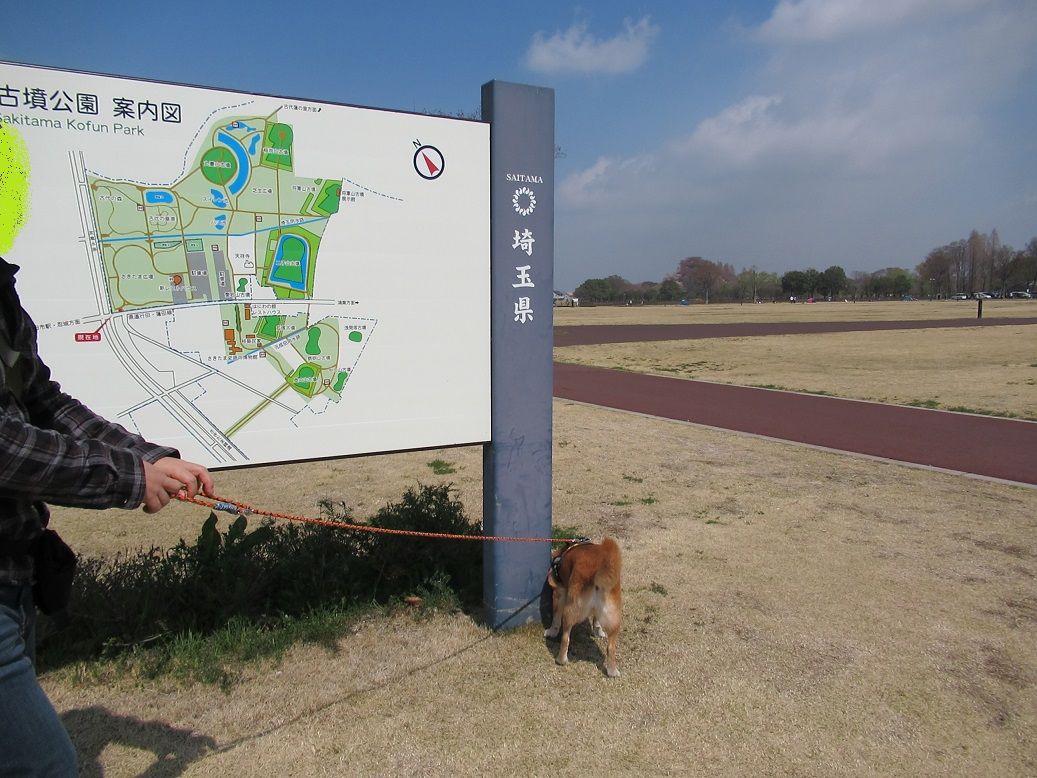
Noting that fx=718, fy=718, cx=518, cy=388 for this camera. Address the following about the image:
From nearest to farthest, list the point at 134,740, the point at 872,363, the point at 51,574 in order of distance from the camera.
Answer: the point at 51,574 → the point at 134,740 → the point at 872,363

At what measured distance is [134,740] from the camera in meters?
2.83

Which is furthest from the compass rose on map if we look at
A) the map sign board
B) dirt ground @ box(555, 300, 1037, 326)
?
dirt ground @ box(555, 300, 1037, 326)

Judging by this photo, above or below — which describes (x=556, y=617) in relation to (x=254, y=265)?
below

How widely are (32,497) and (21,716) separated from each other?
17.0 inches

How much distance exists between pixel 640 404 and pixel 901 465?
4970 mm

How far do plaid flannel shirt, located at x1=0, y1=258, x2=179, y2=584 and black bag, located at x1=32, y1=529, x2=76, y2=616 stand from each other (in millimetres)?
46

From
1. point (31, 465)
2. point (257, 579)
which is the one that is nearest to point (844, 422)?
point (257, 579)

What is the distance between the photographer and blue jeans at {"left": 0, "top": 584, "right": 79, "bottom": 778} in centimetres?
141

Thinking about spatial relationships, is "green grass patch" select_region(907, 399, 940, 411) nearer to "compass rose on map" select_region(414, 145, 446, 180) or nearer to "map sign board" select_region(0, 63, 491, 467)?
"map sign board" select_region(0, 63, 491, 467)

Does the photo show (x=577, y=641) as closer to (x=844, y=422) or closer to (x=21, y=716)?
(x=21, y=716)

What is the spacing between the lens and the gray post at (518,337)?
3.61m

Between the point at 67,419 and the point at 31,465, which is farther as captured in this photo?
the point at 67,419

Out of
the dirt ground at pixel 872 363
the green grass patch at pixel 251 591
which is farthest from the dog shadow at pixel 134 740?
the dirt ground at pixel 872 363

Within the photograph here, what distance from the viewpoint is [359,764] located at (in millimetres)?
2713
